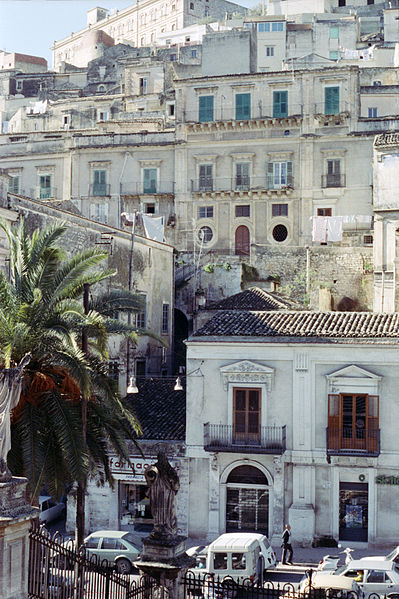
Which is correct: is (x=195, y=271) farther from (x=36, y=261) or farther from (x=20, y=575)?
(x=20, y=575)

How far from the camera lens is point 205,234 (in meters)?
53.6

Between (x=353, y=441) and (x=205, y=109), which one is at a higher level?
(x=205, y=109)

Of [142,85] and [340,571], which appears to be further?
[142,85]

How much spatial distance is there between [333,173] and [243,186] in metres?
5.37

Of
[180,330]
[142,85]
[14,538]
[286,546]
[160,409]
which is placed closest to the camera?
[14,538]

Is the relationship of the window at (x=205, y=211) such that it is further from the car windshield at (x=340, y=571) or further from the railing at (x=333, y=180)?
the car windshield at (x=340, y=571)

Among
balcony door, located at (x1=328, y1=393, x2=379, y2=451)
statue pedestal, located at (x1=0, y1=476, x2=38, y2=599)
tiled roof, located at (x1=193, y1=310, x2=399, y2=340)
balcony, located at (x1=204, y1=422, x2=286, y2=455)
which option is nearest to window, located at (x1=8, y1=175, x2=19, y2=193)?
tiled roof, located at (x1=193, y1=310, x2=399, y2=340)

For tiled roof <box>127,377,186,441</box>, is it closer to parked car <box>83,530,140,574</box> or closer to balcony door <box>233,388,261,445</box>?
balcony door <box>233,388,261,445</box>

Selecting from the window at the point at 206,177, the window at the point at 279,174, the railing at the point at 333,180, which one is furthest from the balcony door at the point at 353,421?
the window at the point at 206,177

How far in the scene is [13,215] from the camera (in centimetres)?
2784

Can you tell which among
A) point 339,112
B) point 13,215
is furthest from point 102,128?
point 13,215

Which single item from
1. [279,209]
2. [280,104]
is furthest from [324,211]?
[280,104]

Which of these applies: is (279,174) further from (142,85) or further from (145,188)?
(142,85)

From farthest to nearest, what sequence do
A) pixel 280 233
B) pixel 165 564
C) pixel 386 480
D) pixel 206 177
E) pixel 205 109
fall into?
pixel 206 177 → pixel 205 109 → pixel 280 233 → pixel 386 480 → pixel 165 564
